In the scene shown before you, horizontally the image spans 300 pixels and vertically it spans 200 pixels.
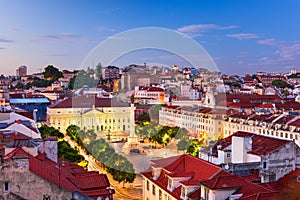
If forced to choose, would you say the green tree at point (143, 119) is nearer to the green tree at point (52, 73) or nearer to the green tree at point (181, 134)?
the green tree at point (181, 134)

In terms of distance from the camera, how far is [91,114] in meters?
41.0

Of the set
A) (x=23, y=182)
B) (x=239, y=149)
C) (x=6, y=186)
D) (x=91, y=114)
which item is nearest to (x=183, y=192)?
(x=239, y=149)

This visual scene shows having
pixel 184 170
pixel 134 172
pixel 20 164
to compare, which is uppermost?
pixel 20 164

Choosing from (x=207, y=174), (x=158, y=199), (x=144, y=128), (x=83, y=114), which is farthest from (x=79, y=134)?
(x=207, y=174)

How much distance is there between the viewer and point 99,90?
5538 cm

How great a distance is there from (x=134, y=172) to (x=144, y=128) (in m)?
11.5

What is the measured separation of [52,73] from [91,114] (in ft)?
162

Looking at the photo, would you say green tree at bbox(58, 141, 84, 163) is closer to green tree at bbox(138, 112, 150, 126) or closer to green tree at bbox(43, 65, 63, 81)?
green tree at bbox(138, 112, 150, 126)

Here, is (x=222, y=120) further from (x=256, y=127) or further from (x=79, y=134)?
(x=79, y=134)

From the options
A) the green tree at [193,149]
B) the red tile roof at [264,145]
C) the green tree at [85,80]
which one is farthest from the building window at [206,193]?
the green tree at [85,80]

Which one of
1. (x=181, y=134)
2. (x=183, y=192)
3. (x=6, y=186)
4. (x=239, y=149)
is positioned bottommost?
(x=181, y=134)

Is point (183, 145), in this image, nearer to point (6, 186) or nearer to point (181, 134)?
point (181, 134)

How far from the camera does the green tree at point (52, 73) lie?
86.9 m

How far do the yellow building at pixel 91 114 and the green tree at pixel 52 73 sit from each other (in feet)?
144
